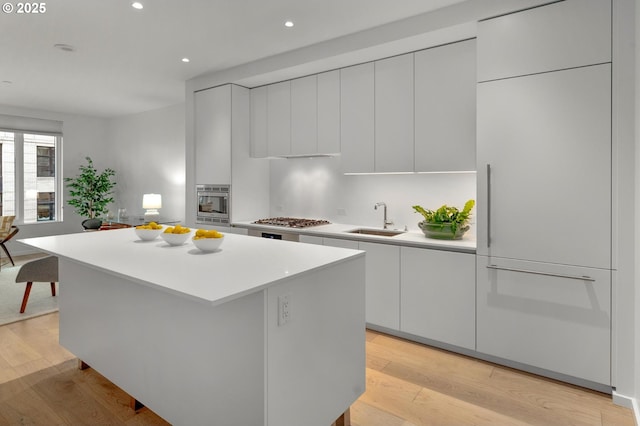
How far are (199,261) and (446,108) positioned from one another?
2.28m

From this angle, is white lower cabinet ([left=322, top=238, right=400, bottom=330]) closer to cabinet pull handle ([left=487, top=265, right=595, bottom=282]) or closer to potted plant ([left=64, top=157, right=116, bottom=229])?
cabinet pull handle ([left=487, top=265, right=595, bottom=282])

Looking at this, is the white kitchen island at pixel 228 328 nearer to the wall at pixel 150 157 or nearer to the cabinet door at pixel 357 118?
the cabinet door at pixel 357 118

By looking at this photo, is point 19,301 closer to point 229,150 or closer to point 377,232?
point 229,150

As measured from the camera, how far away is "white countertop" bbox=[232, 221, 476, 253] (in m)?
2.87

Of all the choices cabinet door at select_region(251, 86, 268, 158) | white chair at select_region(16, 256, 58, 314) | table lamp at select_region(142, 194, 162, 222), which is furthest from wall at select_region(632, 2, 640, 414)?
table lamp at select_region(142, 194, 162, 222)

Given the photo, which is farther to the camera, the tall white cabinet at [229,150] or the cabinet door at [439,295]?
the tall white cabinet at [229,150]

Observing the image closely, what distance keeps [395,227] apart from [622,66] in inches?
82.9

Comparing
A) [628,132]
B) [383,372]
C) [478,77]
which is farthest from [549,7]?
[383,372]

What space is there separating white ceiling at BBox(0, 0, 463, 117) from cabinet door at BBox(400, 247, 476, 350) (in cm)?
188

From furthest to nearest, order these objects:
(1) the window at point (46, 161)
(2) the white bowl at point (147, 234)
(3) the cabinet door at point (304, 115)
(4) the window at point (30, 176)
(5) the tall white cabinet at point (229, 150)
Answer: (1) the window at point (46, 161) < (4) the window at point (30, 176) < (5) the tall white cabinet at point (229, 150) < (3) the cabinet door at point (304, 115) < (2) the white bowl at point (147, 234)

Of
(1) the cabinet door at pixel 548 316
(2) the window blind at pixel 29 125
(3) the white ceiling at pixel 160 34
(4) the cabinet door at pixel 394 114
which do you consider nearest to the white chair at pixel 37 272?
(3) the white ceiling at pixel 160 34

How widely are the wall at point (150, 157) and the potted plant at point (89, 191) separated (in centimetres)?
34

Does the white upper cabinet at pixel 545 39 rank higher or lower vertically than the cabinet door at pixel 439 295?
higher

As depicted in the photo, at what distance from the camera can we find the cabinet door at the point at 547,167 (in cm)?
229
